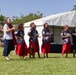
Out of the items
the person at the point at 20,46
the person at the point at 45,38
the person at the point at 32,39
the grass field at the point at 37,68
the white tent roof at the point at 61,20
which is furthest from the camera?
the white tent roof at the point at 61,20

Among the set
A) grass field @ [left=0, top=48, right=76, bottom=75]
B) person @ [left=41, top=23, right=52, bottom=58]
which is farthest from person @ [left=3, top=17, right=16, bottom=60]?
person @ [left=41, top=23, right=52, bottom=58]

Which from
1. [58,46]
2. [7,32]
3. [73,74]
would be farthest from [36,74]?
[58,46]

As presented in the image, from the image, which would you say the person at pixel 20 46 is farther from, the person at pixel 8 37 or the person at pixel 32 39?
the person at pixel 8 37

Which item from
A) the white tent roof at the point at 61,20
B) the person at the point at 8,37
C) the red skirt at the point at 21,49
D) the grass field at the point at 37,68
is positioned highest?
the white tent roof at the point at 61,20

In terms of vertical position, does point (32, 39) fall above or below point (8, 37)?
below

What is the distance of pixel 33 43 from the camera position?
13805mm

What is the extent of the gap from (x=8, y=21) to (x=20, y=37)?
5.53 feet

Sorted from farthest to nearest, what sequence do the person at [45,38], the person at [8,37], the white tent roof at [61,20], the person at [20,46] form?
the white tent roof at [61,20]
the person at [45,38]
the person at [20,46]
the person at [8,37]

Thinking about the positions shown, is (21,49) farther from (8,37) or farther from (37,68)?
(37,68)

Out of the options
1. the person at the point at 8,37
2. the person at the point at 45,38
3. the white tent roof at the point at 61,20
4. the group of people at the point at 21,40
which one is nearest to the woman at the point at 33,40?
the group of people at the point at 21,40

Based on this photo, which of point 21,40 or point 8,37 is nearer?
point 8,37

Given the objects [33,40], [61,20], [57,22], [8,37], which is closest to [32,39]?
[33,40]

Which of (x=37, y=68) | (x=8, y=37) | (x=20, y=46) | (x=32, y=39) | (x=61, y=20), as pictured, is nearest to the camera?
(x=37, y=68)

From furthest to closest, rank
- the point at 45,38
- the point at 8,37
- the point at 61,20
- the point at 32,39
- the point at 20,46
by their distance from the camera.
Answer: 1. the point at 61,20
2. the point at 45,38
3. the point at 32,39
4. the point at 20,46
5. the point at 8,37
